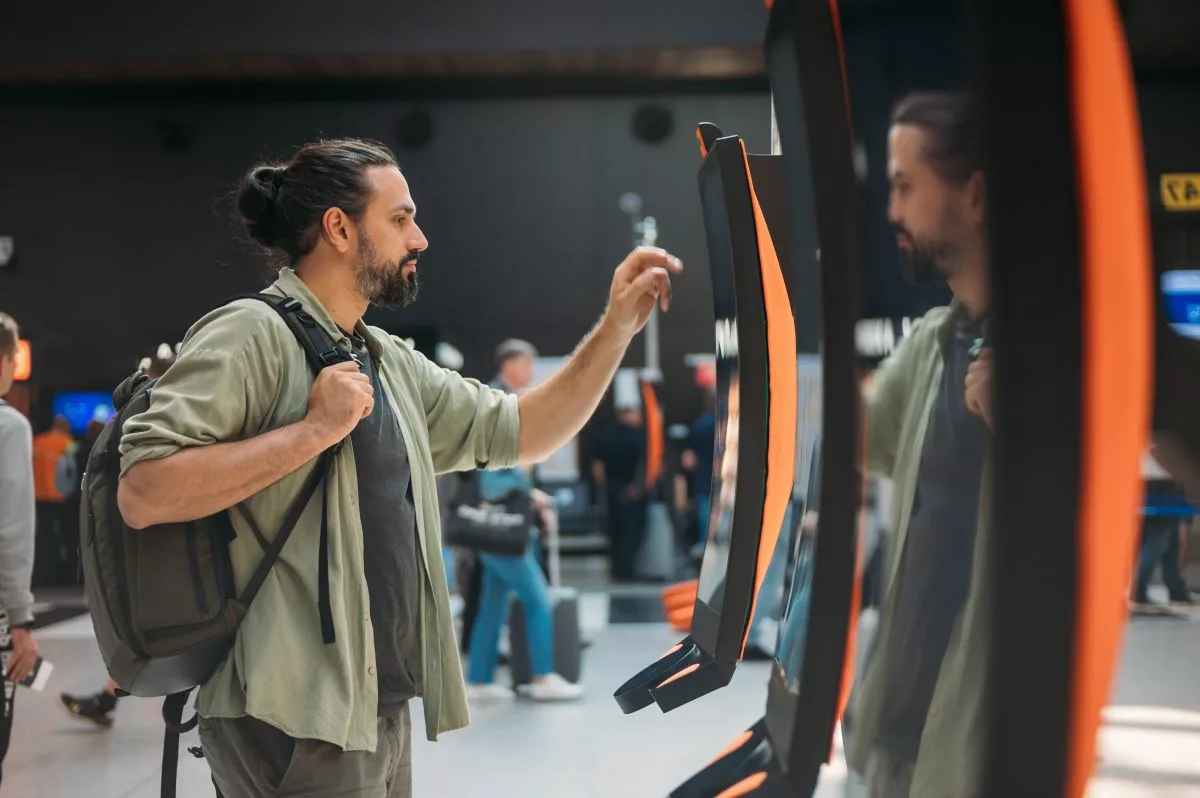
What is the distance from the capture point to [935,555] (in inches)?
26.2

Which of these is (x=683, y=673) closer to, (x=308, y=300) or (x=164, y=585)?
(x=164, y=585)

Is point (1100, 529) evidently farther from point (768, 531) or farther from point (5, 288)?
point (5, 288)

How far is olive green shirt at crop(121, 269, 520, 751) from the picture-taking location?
1.40 metres

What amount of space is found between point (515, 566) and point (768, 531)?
3.63m

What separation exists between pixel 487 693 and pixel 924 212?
A: 4451 mm

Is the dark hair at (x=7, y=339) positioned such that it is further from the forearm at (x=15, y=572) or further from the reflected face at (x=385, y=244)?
the reflected face at (x=385, y=244)

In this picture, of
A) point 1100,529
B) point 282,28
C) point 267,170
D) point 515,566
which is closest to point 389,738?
point 267,170

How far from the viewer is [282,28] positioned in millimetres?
6062

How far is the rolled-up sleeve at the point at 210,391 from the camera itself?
1382 millimetres

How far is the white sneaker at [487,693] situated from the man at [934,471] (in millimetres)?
4222

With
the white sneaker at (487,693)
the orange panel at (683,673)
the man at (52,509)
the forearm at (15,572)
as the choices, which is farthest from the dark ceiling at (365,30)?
the orange panel at (683,673)

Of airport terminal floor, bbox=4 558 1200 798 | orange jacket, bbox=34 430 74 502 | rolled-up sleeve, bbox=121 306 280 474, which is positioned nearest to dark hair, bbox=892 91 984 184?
rolled-up sleeve, bbox=121 306 280 474

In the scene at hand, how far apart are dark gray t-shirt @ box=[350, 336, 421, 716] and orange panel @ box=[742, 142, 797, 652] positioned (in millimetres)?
572

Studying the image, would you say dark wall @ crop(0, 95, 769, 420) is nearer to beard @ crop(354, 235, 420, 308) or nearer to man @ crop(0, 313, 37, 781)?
man @ crop(0, 313, 37, 781)
